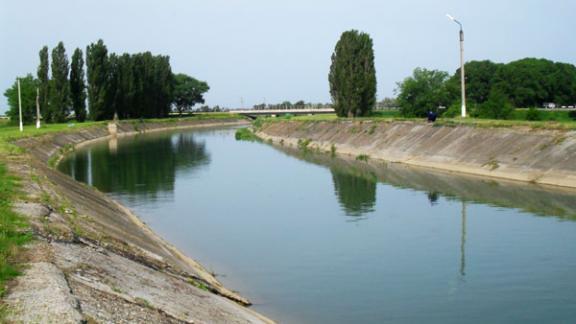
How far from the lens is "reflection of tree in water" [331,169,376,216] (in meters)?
28.0

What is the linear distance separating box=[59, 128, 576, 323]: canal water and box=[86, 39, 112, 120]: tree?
5212 cm

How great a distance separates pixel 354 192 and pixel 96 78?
6577 centimetres

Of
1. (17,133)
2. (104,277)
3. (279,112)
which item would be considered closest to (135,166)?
(17,133)

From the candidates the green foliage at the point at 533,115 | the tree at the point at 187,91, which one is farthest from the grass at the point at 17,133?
the tree at the point at 187,91

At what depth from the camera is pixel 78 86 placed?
9088 centimetres

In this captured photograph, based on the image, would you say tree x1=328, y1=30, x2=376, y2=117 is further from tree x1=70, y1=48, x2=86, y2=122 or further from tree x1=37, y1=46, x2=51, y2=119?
tree x1=37, y1=46, x2=51, y2=119

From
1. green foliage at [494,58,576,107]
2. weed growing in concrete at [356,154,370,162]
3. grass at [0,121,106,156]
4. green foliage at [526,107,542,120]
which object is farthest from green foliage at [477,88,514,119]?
green foliage at [494,58,576,107]

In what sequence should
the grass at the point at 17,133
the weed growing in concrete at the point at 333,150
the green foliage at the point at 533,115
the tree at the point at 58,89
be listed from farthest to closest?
the tree at the point at 58,89 < the weed growing in concrete at the point at 333,150 < the green foliage at the point at 533,115 < the grass at the point at 17,133

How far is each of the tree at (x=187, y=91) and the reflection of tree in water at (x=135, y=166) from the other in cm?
9188

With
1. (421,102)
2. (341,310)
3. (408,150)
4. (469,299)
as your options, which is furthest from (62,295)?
(421,102)

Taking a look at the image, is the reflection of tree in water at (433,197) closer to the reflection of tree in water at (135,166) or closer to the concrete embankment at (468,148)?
the concrete embankment at (468,148)

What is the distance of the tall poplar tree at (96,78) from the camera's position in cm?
9144

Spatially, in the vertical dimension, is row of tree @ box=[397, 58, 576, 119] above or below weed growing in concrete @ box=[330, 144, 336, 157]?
above

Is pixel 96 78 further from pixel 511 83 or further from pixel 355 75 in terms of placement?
pixel 511 83
